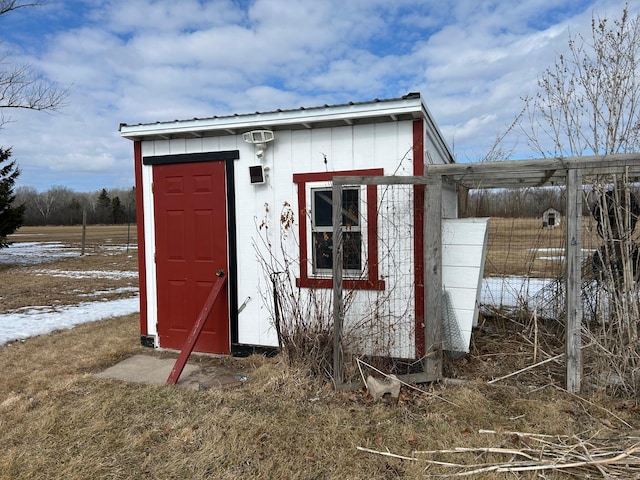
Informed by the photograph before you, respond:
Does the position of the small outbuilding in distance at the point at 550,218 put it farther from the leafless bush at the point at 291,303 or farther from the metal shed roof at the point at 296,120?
the leafless bush at the point at 291,303

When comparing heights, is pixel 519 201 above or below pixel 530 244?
above

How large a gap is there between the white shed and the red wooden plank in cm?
19

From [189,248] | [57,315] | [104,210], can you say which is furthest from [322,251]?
[104,210]

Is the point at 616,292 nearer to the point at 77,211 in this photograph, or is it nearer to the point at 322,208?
the point at 322,208

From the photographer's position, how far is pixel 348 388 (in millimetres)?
3832

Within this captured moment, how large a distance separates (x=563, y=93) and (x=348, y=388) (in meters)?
3.61

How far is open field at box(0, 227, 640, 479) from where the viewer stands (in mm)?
2729

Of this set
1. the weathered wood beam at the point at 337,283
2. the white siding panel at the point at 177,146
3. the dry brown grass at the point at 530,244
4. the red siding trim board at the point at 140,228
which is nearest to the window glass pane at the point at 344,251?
the weathered wood beam at the point at 337,283

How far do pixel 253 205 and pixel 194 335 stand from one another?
5.16 ft

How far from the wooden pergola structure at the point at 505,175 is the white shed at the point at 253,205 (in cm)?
30

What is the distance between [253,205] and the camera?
4832mm

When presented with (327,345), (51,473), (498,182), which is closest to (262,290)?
(327,345)

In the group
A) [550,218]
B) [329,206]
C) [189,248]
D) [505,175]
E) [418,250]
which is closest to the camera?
[505,175]

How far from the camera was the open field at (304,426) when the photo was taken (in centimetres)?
273
